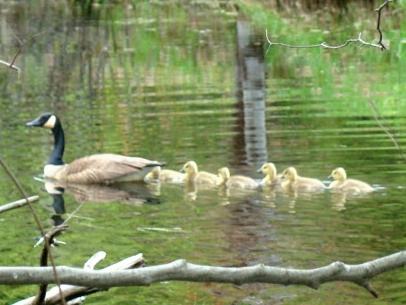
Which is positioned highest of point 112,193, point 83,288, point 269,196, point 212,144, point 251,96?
point 83,288

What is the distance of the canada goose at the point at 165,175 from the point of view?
12.5 meters

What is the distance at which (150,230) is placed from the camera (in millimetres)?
9898

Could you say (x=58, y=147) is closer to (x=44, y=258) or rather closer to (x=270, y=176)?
(x=270, y=176)

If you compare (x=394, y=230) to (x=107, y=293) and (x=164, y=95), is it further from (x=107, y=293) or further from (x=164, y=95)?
(x=164, y=95)

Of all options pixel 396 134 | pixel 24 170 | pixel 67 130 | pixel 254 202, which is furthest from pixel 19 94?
pixel 254 202

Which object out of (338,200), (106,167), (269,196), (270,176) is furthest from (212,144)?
(338,200)

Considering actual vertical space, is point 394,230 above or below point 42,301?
below

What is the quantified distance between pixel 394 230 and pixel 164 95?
940 cm

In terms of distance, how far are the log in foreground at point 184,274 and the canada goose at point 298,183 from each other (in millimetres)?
7517

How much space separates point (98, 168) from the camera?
43.1 ft

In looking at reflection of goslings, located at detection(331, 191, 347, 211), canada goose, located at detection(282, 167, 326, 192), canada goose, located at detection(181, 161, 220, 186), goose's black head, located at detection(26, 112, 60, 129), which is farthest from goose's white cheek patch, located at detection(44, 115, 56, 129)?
reflection of goslings, located at detection(331, 191, 347, 211)

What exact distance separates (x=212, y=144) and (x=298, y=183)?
9.08 feet

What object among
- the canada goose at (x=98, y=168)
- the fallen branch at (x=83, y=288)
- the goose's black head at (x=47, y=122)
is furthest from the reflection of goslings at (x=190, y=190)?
the fallen branch at (x=83, y=288)

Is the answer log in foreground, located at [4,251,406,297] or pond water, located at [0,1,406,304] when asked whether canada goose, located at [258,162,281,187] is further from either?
log in foreground, located at [4,251,406,297]
